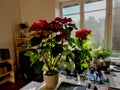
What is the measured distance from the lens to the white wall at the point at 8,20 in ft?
10.3

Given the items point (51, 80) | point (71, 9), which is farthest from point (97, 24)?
point (51, 80)

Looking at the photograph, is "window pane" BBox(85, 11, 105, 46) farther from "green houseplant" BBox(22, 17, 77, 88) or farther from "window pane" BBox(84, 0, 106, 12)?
"green houseplant" BBox(22, 17, 77, 88)

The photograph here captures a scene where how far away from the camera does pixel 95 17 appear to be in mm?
2682

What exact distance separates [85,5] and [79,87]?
7.27 feet

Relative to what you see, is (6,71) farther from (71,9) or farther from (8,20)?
(71,9)

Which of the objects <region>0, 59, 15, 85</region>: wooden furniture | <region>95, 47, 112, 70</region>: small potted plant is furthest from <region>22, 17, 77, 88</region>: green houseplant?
<region>0, 59, 15, 85</region>: wooden furniture

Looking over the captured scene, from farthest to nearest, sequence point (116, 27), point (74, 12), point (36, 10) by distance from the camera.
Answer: point (36, 10) → point (74, 12) → point (116, 27)

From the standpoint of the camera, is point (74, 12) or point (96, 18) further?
point (74, 12)

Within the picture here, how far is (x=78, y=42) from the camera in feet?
3.72

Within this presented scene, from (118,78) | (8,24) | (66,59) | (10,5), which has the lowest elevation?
(118,78)

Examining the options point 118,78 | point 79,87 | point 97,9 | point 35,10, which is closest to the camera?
point 79,87

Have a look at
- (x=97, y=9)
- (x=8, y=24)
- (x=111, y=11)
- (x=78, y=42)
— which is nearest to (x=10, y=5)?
(x=8, y=24)

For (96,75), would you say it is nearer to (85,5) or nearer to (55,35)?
(55,35)

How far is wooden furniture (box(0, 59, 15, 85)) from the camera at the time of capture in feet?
9.68
